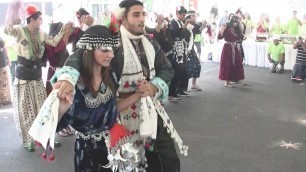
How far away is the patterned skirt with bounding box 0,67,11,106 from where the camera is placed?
5336 millimetres

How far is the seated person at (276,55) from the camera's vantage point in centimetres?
773

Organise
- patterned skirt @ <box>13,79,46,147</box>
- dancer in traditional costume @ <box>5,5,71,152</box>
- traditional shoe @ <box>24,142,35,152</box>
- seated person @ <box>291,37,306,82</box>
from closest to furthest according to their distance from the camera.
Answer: dancer in traditional costume @ <box>5,5,71,152</box>
patterned skirt @ <box>13,79,46,147</box>
traditional shoe @ <box>24,142,35,152</box>
seated person @ <box>291,37,306,82</box>

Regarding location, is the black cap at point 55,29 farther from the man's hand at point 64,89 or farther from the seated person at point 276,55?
the seated person at point 276,55

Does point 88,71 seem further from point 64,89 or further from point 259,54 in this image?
point 259,54

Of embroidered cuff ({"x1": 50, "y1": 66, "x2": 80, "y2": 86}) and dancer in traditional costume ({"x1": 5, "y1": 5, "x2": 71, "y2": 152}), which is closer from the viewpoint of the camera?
embroidered cuff ({"x1": 50, "y1": 66, "x2": 80, "y2": 86})

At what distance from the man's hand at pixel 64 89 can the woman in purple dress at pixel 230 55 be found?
4800 millimetres

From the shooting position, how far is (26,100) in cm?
338

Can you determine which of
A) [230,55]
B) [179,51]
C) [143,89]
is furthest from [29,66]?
[230,55]

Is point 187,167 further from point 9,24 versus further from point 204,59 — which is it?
point 204,59

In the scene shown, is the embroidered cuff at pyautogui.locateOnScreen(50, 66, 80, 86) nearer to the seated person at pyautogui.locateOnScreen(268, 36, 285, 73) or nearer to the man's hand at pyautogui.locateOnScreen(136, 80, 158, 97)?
the man's hand at pyautogui.locateOnScreen(136, 80, 158, 97)

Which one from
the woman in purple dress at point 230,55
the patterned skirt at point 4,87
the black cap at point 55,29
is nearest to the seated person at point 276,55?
the woman in purple dress at point 230,55

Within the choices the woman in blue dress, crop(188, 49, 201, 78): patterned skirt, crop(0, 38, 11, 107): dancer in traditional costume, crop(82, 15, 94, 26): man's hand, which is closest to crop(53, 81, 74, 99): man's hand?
the woman in blue dress

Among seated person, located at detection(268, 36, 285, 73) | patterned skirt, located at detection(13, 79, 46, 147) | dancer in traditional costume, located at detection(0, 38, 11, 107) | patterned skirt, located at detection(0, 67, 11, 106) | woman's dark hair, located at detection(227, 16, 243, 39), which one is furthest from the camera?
seated person, located at detection(268, 36, 285, 73)

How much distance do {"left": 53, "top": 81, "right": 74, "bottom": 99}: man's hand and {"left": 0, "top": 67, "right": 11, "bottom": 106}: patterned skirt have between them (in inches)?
165
